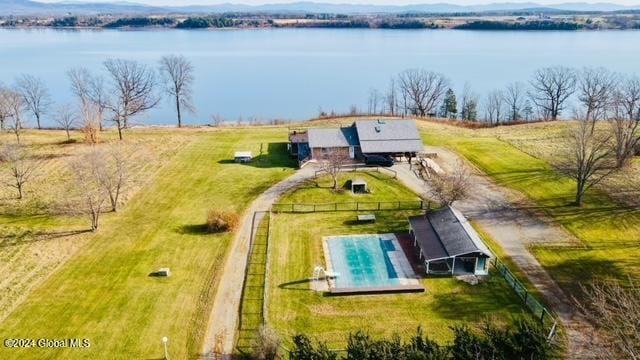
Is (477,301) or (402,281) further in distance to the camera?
(402,281)

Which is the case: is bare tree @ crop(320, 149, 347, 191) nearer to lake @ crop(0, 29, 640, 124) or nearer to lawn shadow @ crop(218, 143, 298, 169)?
lawn shadow @ crop(218, 143, 298, 169)

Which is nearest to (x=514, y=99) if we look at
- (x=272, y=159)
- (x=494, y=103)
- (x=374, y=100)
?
(x=494, y=103)

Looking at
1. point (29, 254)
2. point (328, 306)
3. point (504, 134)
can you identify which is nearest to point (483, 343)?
point (328, 306)

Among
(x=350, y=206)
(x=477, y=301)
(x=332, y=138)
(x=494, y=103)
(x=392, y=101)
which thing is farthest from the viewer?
(x=494, y=103)

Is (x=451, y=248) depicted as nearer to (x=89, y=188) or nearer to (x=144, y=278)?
(x=144, y=278)

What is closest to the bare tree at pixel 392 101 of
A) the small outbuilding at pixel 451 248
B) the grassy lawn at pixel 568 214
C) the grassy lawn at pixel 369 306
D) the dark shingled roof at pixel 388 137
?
the grassy lawn at pixel 568 214

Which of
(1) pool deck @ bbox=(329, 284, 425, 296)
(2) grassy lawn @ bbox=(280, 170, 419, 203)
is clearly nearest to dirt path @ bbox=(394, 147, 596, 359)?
(2) grassy lawn @ bbox=(280, 170, 419, 203)

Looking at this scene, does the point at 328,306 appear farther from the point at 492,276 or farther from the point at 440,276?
the point at 492,276
